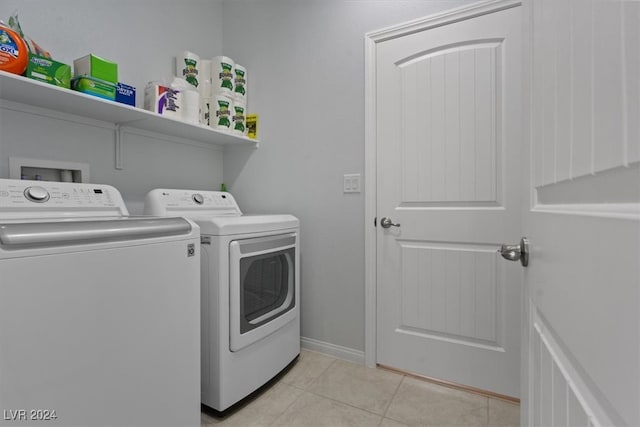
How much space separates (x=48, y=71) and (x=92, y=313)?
1063 mm

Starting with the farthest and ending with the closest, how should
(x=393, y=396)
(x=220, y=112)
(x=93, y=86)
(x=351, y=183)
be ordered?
(x=220, y=112), (x=351, y=183), (x=393, y=396), (x=93, y=86)

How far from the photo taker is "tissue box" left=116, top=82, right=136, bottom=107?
60.7 inches

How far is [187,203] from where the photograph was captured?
69.9 inches

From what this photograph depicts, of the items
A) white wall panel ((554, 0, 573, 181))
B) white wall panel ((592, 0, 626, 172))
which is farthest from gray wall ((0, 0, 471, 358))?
white wall panel ((592, 0, 626, 172))

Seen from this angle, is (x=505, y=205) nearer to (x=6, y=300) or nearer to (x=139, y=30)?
(x=6, y=300)

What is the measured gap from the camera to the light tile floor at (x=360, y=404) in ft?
4.77

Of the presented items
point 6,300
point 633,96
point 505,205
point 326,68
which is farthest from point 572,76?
point 326,68

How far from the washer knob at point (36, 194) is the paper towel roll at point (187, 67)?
1.17 m

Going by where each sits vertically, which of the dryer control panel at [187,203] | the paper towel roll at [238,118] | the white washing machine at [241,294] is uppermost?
the paper towel roll at [238,118]

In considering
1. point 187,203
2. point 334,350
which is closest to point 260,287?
point 187,203

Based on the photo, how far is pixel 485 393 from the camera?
1.64 meters

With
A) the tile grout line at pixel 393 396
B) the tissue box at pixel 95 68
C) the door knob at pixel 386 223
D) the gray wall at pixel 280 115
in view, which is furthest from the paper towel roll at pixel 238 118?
the tile grout line at pixel 393 396

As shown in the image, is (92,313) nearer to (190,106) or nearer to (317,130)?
(190,106)

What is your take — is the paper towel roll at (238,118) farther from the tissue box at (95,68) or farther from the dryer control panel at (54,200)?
the dryer control panel at (54,200)
